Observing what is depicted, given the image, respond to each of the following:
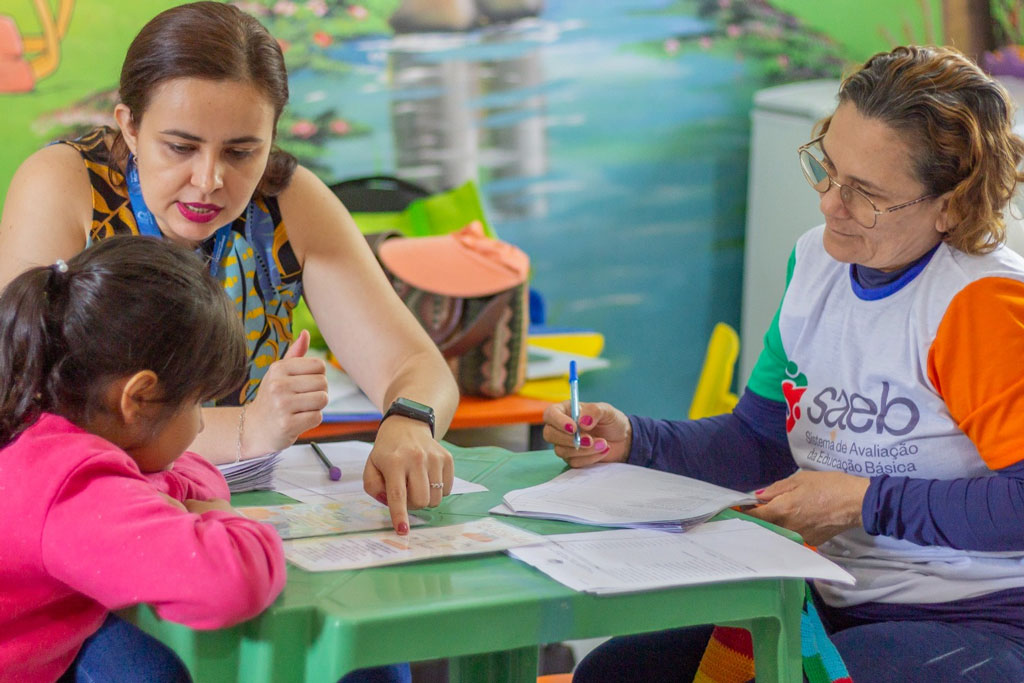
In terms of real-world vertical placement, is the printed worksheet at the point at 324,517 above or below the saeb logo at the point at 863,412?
below

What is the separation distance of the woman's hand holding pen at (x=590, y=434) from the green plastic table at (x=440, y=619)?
407mm

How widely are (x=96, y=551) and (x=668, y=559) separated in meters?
0.53

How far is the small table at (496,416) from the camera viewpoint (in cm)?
233

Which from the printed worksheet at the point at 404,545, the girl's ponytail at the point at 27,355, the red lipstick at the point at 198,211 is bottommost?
the printed worksheet at the point at 404,545

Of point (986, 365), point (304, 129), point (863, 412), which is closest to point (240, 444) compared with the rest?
point (863, 412)

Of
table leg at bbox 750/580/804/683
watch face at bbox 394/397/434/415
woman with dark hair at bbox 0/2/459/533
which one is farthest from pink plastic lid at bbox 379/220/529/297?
table leg at bbox 750/580/804/683

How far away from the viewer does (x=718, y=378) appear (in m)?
3.08

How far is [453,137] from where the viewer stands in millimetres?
3438

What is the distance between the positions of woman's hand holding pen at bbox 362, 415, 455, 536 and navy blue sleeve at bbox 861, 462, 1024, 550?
531 millimetres

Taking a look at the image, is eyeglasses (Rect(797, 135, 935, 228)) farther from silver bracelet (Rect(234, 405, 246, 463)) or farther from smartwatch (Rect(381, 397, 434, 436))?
silver bracelet (Rect(234, 405, 246, 463))

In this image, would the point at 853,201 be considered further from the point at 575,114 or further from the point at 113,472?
the point at 575,114

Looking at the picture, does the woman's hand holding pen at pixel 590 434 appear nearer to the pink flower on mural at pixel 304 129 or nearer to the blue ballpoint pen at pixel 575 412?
the blue ballpoint pen at pixel 575 412

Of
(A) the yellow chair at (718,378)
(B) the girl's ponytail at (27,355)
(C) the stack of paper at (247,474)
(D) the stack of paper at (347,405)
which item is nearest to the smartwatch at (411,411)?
(C) the stack of paper at (247,474)

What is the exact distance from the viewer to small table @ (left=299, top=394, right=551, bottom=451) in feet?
7.65
